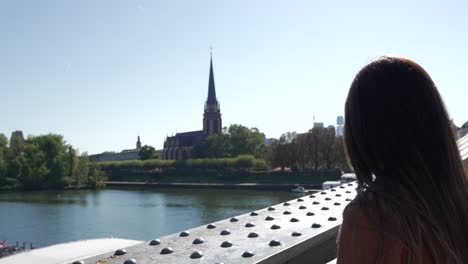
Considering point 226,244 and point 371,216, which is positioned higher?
point 371,216

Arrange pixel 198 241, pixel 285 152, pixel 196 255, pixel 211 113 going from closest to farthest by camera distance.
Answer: pixel 196 255 → pixel 198 241 → pixel 285 152 → pixel 211 113

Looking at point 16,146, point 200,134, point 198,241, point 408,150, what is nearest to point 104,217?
point 198,241

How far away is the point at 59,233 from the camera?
1051 inches

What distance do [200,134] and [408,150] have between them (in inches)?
3863

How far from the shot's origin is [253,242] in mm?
2838

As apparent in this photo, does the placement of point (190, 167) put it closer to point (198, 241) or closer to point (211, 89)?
point (211, 89)

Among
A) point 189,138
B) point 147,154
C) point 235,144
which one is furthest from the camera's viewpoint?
point 189,138

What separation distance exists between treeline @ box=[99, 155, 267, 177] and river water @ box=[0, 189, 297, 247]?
71.5 feet

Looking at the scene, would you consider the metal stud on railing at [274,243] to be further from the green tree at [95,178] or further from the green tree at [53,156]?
the green tree at [95,178]

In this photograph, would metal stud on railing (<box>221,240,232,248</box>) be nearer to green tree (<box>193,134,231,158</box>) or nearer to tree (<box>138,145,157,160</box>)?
green tree (<box>193,134,231,158</box>)

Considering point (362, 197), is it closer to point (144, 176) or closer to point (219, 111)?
point (144, 176)

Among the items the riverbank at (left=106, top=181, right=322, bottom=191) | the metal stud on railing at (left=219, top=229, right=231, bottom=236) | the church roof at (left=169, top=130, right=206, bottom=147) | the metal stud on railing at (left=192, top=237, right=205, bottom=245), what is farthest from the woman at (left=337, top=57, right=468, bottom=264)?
the church roof at (left=169, top=130, right=206, bottom=147)

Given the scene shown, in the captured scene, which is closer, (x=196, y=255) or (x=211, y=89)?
(x=196, y=255)

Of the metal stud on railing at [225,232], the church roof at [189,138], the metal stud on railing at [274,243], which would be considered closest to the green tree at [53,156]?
the church roof at [189,138]
